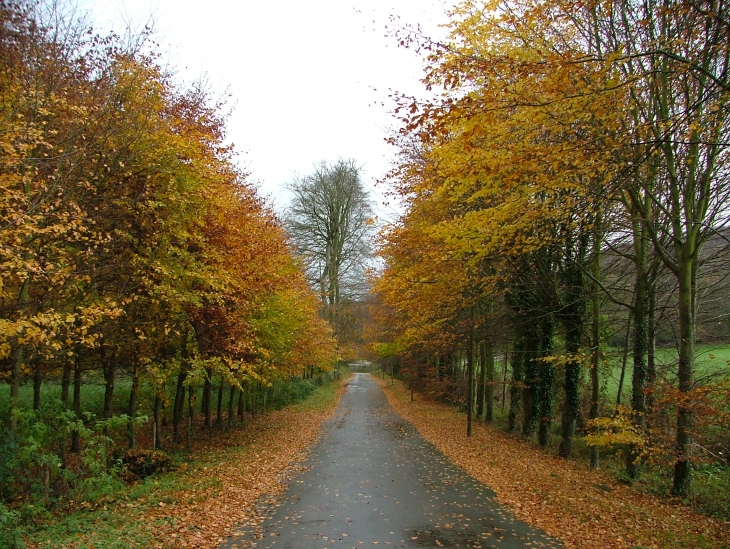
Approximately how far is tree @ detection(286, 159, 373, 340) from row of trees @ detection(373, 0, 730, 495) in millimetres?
18354

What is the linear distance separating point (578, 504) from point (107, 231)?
9434mm

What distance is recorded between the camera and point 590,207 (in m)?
9.29

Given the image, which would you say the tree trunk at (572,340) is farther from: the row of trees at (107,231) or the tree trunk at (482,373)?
the row of trees at (107,231)

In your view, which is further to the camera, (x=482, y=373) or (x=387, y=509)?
(x=482, y=373)

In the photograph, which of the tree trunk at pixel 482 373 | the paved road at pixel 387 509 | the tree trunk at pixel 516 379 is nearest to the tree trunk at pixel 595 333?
the paved road at pixel 387 509

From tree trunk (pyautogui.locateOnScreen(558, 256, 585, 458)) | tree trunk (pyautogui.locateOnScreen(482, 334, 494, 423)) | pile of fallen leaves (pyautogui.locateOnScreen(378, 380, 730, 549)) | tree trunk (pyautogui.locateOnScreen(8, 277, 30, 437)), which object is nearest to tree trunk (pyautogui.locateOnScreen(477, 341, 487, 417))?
tree trunk (pyautogui.locateOnScreen(482, 334, 494, 423))

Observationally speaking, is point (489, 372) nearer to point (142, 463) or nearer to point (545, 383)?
point (545, 383)

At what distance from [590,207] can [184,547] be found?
830 centimetres

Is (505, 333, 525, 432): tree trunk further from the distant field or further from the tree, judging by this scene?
the tree

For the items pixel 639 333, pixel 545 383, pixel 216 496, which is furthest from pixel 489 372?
pixel 216 496

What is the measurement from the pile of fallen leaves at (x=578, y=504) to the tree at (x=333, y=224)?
24.3 meters

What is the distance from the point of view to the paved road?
6477 millimetres

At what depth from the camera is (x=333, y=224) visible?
128 ft

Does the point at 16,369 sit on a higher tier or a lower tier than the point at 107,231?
lower
